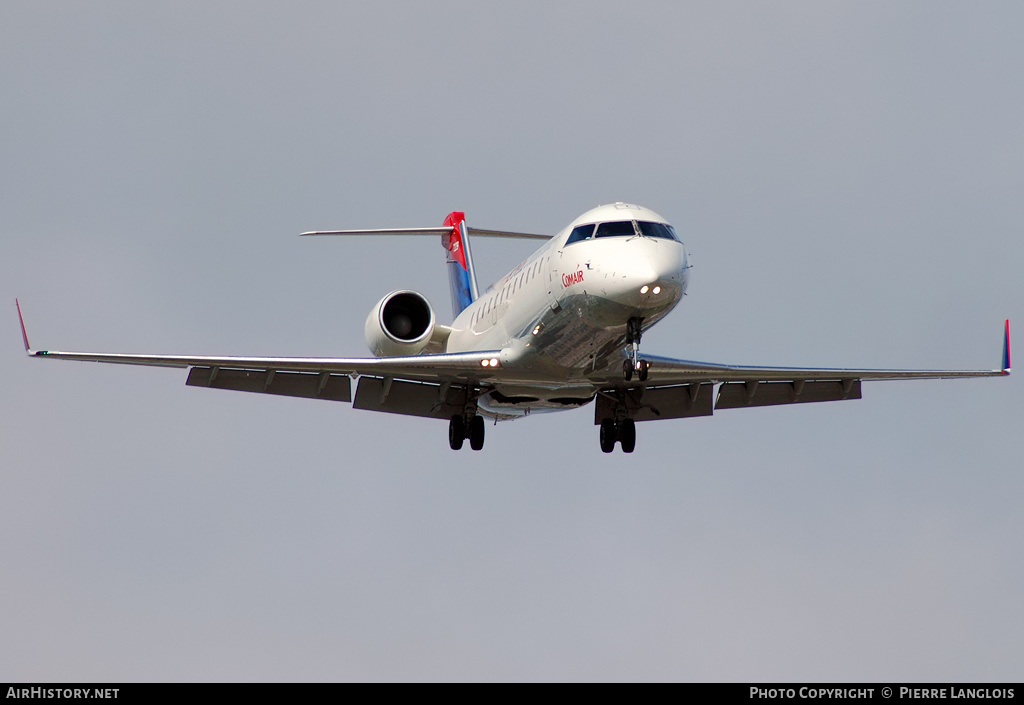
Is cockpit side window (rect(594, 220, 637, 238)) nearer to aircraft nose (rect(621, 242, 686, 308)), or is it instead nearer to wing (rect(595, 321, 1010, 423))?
aircraft nose (rect(621, 242, 686, 308))

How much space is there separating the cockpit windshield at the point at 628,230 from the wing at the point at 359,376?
283cm

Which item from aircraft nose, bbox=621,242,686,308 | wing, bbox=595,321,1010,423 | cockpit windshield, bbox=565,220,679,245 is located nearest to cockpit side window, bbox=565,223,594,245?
cockpit windshield, bbox=565,220,679,245

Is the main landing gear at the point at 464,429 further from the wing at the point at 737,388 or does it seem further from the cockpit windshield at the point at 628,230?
the cockpit windshield at the point at 628,230

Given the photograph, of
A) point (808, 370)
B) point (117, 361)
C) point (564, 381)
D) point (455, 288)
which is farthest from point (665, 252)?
point (455, 288)

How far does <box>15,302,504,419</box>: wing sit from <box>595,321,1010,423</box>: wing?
2.62m

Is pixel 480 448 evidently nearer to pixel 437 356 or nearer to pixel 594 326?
pixel 437 356

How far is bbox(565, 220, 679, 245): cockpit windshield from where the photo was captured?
20.1m

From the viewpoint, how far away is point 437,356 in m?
23.0

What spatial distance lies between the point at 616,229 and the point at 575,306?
49.0 inches

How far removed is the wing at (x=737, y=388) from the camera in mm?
24250

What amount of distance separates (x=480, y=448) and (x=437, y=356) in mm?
2452

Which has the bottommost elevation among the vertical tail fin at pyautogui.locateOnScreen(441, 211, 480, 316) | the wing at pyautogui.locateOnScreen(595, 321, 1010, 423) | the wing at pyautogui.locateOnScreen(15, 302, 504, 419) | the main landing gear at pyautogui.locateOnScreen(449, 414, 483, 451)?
the main landing gear at pyautogui.locateOnScreen(449, 414, 483, 451)

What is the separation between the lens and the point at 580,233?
20.7 metres
